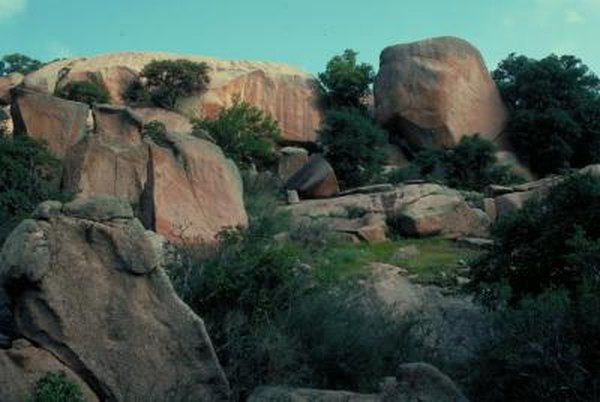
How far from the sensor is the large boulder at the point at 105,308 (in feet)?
20.0

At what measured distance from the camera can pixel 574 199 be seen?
898cm

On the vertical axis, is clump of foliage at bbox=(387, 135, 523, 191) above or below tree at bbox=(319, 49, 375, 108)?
below

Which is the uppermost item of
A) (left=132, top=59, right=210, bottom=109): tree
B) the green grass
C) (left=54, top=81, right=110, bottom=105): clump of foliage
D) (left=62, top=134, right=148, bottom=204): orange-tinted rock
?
(left=132, top=59, right=210, bottom=109): tree

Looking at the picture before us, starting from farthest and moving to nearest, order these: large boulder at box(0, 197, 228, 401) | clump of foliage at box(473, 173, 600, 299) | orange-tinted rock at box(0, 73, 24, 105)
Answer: orange-tinted rock at box(0, 73, 24, 105)
clump of foliage at box(473, 173, 600, 299)
large boulder at box(0, 197, 228, 401)

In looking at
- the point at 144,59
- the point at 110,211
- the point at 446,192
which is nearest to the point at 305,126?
the point at 144,59

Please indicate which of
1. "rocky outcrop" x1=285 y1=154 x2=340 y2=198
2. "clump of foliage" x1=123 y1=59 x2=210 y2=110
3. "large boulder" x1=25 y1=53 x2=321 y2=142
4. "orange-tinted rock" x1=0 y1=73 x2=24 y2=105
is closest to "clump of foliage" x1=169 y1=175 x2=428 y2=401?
"rocky outcrop" x1=285 y1=154 x2=340 y2=198

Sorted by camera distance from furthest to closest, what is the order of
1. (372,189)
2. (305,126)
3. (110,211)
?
(305,126)
(372,189)
(110,211)

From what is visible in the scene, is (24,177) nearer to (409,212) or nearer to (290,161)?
(409,212)

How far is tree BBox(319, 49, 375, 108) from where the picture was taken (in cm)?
3412

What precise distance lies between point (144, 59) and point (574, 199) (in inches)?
1182

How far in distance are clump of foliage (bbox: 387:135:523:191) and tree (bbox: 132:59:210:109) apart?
11.8 meters

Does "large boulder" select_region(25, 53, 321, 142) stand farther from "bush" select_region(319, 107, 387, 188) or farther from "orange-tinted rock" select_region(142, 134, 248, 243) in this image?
"orange-tinted rock" select_region(142, 134, 248, 243)

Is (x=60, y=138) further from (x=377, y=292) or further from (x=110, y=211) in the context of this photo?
(x=110, y=211)

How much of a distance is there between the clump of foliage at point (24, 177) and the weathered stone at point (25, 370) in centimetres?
630
